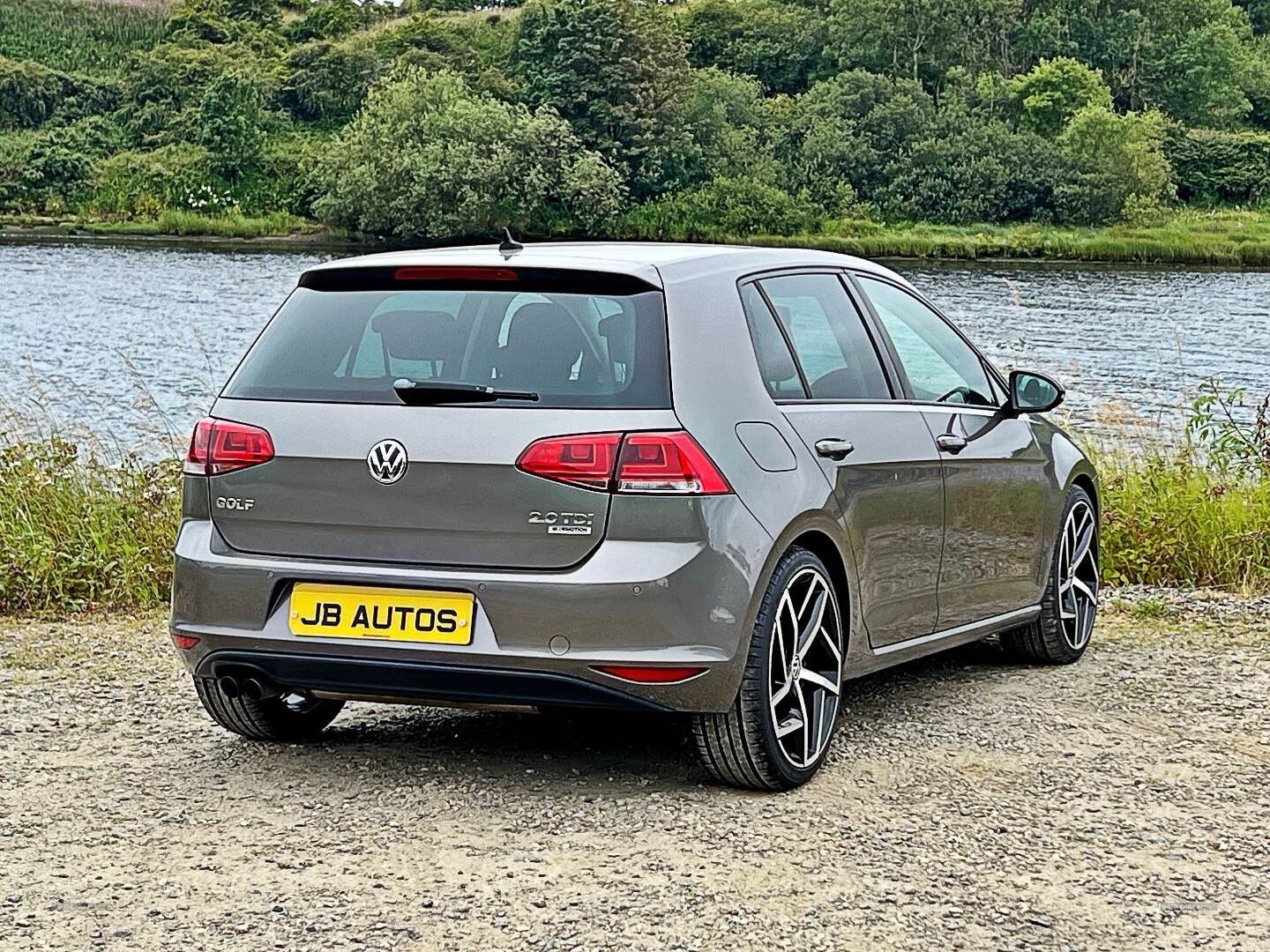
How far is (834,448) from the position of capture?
5426mm

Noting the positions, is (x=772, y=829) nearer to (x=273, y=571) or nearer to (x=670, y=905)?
(x=670, y=905)

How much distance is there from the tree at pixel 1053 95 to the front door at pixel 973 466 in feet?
360

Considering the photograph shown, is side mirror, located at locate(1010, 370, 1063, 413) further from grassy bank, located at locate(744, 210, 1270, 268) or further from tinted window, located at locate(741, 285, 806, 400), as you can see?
grassy bank, located at locate(744, 210, 1270, 268)

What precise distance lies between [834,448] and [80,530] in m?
5.59

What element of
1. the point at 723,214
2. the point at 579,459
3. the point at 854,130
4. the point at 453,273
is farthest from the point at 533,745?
the point at 854,130

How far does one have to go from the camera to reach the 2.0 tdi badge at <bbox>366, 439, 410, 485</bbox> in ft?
16.1

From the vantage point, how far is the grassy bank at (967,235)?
8519cm

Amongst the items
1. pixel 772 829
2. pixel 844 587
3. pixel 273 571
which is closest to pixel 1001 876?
pixel 772 829

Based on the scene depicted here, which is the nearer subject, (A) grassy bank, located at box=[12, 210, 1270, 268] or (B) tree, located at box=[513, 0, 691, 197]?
(A) grassy bank, located at box=[12, 210, 1270, 268]

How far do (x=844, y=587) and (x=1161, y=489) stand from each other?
19.6 feet

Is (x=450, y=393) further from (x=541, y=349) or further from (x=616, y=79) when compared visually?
(x=616, y=79)

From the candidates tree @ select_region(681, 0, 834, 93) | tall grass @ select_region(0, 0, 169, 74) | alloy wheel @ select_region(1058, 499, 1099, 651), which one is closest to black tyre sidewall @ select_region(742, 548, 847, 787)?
alloy wheel @ select_region(1058, 499, 1099, 651)

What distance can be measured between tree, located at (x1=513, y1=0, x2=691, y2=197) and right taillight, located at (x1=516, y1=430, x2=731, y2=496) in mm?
92456

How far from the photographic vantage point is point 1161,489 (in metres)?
10.9
